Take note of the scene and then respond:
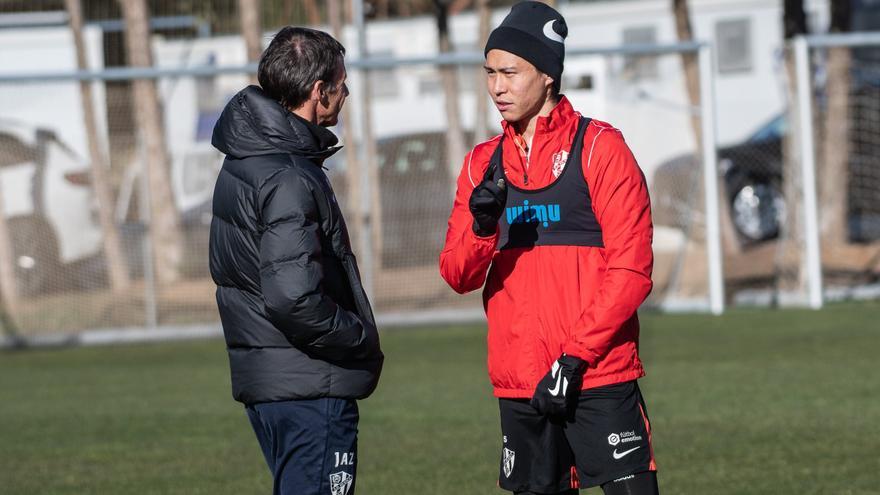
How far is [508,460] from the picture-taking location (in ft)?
15.2

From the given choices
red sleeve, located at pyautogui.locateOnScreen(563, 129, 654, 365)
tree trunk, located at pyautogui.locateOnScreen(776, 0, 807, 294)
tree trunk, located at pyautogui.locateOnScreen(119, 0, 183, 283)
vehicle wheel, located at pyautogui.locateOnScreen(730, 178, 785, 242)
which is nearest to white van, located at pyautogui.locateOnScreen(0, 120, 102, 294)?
tree trunk, located at pyautogui.locateOnScreen(119, 0, 183, 283)

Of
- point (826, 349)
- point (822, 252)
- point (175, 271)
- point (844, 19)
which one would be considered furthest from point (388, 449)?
point (844, 19)

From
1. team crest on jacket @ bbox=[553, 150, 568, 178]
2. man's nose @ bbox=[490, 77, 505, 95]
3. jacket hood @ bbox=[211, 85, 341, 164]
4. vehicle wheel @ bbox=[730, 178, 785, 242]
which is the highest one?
man's nose @ bbox=[490, 77, 505, 95]

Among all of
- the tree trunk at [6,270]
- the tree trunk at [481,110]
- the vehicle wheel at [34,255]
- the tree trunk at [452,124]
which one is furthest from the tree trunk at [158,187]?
the tree trunk at [481,110]

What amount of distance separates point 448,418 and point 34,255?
811cm

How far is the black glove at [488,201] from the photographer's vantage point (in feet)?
14.2

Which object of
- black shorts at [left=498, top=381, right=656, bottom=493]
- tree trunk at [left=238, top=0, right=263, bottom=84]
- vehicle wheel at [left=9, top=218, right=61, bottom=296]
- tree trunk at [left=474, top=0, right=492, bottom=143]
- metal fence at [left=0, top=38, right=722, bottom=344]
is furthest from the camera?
A: tree trunk at [left=238, top=0, right=263, bottom=84]

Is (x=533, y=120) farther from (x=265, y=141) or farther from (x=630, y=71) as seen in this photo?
(x=630, y=71)

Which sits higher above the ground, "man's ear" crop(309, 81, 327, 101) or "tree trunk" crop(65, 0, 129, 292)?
"man's ear" crop(309, 81, 327, 101)

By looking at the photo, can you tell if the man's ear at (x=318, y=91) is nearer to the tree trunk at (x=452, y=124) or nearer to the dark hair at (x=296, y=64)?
the dark hair at (x=296, y=64)

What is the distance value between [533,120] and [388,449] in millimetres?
4210

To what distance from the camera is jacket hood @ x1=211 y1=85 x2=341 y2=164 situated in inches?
166

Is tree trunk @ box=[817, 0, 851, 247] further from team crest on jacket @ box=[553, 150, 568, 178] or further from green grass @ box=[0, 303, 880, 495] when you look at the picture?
team crest on jacket @ box=[553, 150, 568, 178]

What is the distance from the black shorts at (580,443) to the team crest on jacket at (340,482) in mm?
585
